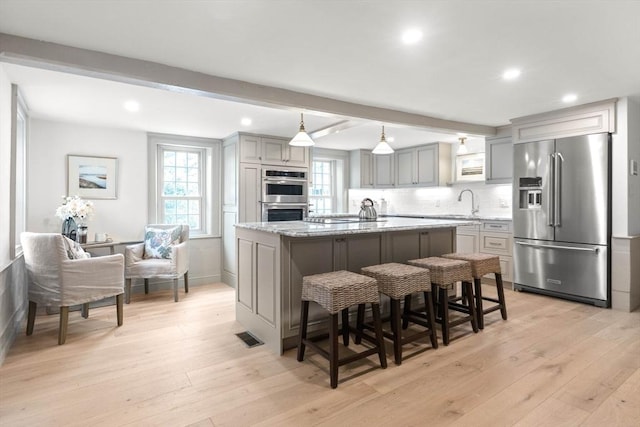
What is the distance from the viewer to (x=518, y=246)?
14.5ft

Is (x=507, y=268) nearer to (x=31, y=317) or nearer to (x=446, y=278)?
(x=446, y=278)

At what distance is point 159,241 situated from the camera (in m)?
4.50

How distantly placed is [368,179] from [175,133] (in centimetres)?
360

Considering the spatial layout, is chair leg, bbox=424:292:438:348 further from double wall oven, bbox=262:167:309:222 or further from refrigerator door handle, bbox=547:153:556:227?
double wall oven, bbox=262:167:309:222

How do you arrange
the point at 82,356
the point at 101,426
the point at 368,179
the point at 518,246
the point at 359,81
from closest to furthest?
the point at 101,426
the point at 82,356
the point at 359,81
the point at 518,246
the point at 368,179

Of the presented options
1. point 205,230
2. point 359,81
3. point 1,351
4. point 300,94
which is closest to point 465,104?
point 359,81

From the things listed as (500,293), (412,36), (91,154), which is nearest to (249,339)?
(500,293)

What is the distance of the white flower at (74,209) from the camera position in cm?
395

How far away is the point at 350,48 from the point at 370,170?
15.0ft

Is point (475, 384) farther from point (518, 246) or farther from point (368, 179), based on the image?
point (368, 179)

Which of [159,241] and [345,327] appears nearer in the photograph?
[345,327]

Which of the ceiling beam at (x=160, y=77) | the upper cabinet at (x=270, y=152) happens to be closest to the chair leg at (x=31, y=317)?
the ceiling beam at (x=160, y=77)

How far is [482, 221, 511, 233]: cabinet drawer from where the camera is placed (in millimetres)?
4684

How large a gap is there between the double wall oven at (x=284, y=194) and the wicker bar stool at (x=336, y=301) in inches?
110
